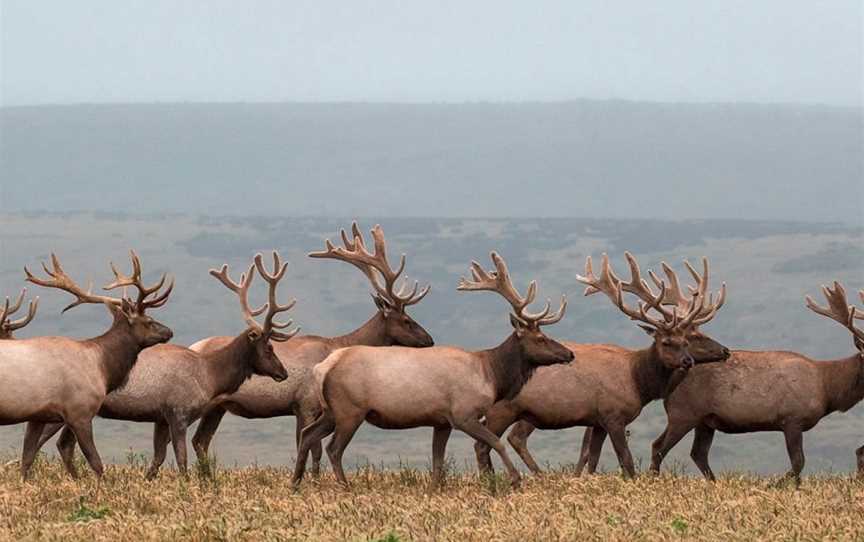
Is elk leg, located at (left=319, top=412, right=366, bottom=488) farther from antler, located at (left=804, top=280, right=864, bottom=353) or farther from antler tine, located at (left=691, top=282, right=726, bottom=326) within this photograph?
antler, located at (left=804, top=280, right=864, bottom=353)

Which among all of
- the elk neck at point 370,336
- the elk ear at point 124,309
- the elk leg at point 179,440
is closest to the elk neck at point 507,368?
the elk neck at point 370,336

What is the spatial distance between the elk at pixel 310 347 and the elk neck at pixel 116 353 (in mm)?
1282

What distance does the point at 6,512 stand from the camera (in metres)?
13.6

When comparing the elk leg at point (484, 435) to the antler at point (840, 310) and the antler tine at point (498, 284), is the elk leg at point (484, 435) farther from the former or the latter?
the antler at point (840, 310)

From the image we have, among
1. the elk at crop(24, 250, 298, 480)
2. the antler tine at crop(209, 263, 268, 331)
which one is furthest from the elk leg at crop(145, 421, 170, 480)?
the antler tine at crop(209, 263, 268, 331)

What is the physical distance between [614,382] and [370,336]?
2.69 meters

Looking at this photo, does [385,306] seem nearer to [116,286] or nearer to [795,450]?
[116,286]

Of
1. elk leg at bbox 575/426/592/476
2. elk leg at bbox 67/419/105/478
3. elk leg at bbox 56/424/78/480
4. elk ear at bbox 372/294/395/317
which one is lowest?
elk leg at bbox 575/426/592/476

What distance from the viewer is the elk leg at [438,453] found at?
16047 millimetres

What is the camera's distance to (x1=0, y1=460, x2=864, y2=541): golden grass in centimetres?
1234

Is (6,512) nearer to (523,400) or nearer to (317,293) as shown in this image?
(523,400)

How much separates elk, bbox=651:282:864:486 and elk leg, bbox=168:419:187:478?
4.19m

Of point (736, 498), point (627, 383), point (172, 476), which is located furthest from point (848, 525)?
point (172, 476)

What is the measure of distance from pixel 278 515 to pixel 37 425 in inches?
144
